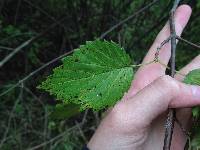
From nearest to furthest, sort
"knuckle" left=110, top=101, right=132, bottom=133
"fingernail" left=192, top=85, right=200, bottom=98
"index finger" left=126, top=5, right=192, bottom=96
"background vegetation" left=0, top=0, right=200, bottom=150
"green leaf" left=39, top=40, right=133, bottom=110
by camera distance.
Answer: "green leaf" left=39, top=40, right=133, bottom=110 < "fingernail" left=192, top=85, right=200, bottom=98 < "knuckle" left=110, top=101, right=132, bottom=133 < "index finger" left=126, top=5, right=192, bottom=96 < "background vegetation" left=0, top=0, right=200, bottom=150

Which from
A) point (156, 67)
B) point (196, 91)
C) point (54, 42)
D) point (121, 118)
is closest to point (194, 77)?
point (196, 91)

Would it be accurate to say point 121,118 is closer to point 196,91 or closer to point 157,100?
point 157,100

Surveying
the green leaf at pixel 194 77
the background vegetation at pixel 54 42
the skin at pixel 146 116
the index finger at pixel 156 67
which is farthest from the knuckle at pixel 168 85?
the background vegetation at pixel 54 42

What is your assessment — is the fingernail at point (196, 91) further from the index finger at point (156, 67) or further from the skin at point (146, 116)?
the index finger at point (156, 67)

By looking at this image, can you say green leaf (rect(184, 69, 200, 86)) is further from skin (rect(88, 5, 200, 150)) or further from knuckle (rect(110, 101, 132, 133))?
knuckle (rect(110, 101, 132, 133))

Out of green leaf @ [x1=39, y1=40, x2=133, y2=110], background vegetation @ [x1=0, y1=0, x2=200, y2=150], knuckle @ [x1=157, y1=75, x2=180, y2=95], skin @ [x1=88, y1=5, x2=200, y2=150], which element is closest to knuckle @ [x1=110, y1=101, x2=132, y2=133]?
skin @ [x1=88, y1=5, x2=200, y2=150]

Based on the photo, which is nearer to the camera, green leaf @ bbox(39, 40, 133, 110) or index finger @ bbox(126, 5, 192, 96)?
green leaf @ bbox(39, 40, 133, 110)
